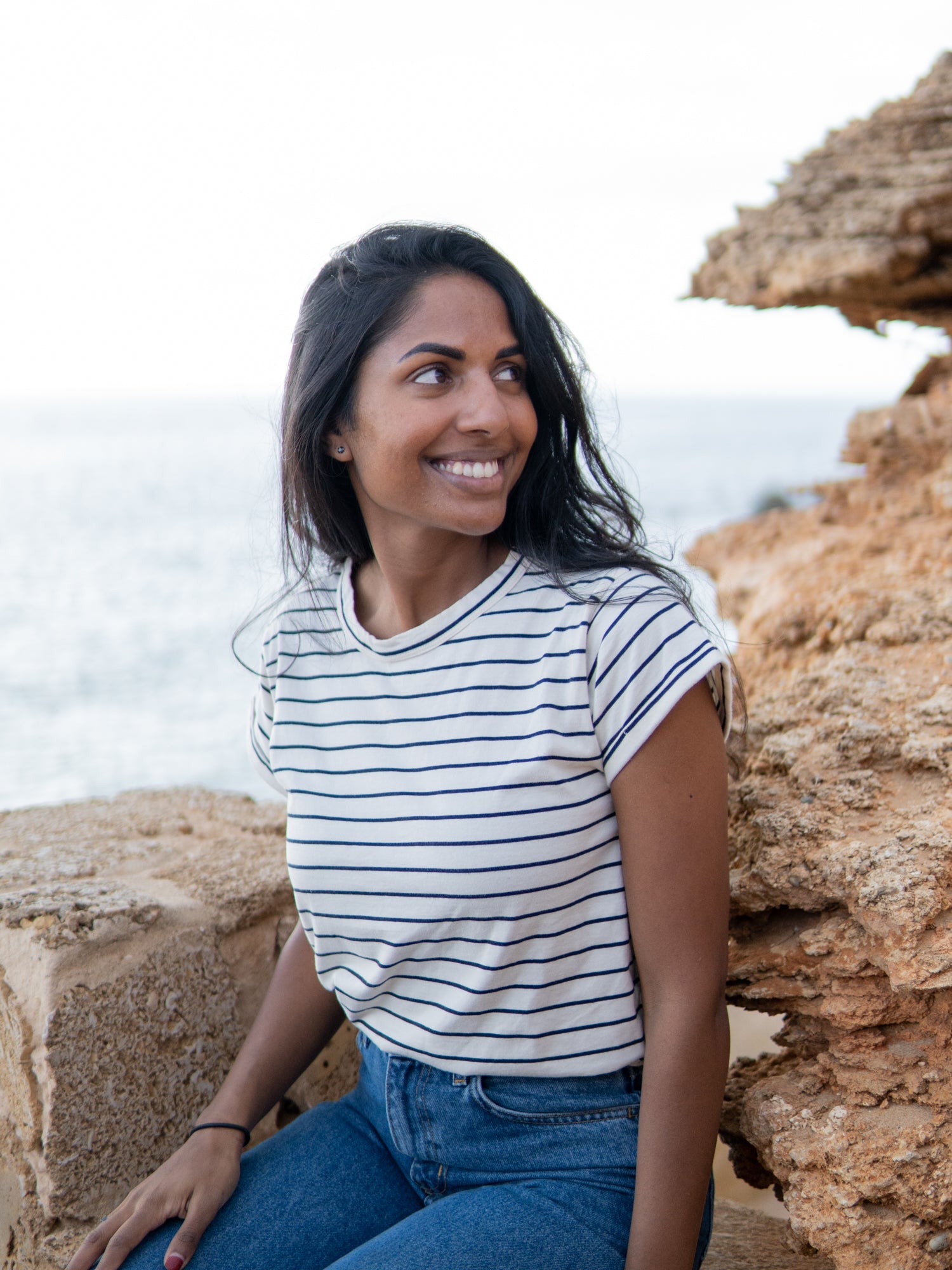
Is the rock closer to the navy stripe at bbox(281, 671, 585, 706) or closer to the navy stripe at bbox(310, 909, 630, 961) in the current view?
the navy stripe at bbox(310, 909, 630, 961)

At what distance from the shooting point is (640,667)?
1.57 metres

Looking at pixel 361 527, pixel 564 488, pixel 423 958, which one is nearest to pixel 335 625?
pixel 361 527

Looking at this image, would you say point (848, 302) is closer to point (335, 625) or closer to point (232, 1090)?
point (335, 625)

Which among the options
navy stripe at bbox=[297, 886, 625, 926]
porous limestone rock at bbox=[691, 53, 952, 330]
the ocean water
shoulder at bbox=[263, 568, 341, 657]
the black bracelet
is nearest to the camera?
navy stripe at bbox=[297, 886, 625, 926]

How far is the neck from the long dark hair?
59mm

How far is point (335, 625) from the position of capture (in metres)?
2.01

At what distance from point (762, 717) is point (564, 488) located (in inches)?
24.1

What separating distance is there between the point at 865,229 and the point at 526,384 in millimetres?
1866

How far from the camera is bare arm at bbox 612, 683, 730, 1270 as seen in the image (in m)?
1.53

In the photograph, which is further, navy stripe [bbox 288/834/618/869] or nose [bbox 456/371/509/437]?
nose [bbox 456/371/509/437]

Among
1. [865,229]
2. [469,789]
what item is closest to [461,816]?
[469,789]

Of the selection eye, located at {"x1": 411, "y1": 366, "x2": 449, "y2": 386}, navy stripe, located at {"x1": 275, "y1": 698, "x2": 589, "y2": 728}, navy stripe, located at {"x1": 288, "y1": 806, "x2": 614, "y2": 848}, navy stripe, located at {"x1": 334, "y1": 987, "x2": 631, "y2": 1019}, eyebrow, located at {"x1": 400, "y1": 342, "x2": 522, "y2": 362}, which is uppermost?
eyebrow, located at {"x1": 400, "y1": 342, "x2": 522, "y2": 362}

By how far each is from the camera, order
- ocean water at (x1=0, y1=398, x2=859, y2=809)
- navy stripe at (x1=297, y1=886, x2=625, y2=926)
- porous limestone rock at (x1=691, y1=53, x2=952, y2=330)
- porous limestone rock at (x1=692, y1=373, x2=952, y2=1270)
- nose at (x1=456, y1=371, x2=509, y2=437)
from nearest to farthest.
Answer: porous limestone rock at (x1=692, y1=373, x2=952, y2=1270) → navy stripe at (x1=297, y1=886, x2=625, y2=926) → nose at (x1=456, y1=371, x2=509, y2=437) → porous limestone rock at (x1=691, y1=53, x2=952, y2=330) → ocean water at (x1=0, y1=398, x2=859, y2=809)

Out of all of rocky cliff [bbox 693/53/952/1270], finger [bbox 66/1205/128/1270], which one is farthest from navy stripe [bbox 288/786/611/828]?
finger [bbox 66/1205/128/1270]
